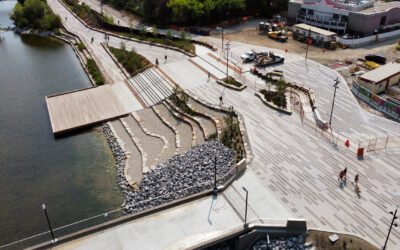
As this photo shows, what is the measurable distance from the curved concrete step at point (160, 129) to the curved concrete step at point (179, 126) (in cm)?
45

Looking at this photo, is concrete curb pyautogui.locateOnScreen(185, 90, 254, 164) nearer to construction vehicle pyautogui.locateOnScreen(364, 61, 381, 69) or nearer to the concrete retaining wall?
construction vehicle pyautogui.locateOnScreen(364, 61, 381, 69)

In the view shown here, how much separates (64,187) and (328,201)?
18654 mm

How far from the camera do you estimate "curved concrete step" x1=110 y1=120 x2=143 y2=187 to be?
89.4ft

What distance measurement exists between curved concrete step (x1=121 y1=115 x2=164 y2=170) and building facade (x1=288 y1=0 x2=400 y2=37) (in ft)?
119

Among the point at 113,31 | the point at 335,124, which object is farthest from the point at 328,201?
the point at 113,31

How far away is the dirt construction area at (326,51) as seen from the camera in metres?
44.9

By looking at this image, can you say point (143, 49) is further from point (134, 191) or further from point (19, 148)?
point (134, 191)

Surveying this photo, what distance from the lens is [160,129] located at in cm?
3303

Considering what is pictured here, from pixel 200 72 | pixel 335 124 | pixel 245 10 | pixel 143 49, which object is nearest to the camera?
pixel 335 124

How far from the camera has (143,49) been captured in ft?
164

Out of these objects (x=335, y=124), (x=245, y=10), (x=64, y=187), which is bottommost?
(x=64, y=187)

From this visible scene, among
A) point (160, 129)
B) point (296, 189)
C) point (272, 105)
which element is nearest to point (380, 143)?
point (296, 189)

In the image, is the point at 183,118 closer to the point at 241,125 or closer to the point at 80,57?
the point at 241,125

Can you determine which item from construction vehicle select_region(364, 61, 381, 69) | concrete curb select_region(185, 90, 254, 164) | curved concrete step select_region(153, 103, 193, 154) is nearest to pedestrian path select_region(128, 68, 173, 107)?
curved concrete step select_region(153, 103, 193, 154)
